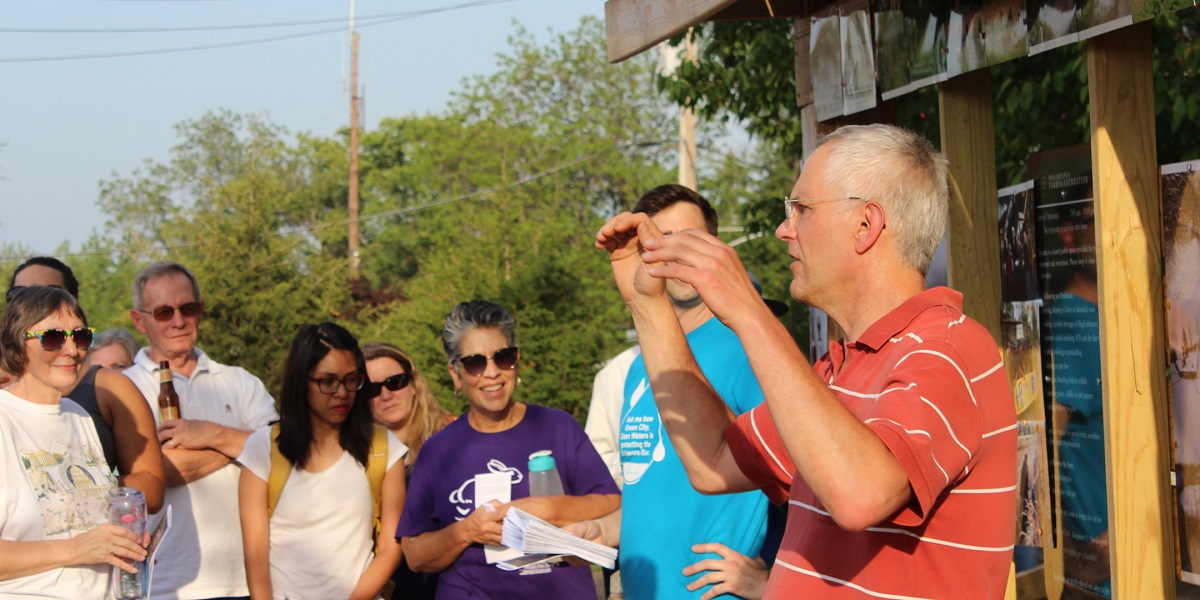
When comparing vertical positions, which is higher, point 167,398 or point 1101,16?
point 1101,16

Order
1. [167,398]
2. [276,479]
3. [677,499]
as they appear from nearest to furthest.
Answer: [677,499] < [276,479] < [167,398]

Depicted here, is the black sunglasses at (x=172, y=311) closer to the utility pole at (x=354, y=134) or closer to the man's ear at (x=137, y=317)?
the man's ear at (x=137, y=317)

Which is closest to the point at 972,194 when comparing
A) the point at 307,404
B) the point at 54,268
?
the point at 307,404

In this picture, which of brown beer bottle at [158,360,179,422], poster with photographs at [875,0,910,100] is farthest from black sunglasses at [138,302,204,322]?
poster with photographs at [875,0,910,100]

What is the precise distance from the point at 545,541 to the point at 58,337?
1934 mm

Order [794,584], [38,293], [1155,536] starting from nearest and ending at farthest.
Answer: [794,584], [1155,536], [38,293]

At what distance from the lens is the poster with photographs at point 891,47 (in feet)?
14.6

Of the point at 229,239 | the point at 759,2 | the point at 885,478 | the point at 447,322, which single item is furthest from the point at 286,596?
the point at 229,239

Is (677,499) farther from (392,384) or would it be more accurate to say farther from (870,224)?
(392,384)

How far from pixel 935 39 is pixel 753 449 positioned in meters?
2.42

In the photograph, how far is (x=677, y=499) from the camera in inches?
136

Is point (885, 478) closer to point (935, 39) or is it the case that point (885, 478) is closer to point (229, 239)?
point (935, 39)

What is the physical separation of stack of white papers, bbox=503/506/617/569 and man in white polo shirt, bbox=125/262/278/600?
196cm

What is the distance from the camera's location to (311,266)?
59.2 ft
